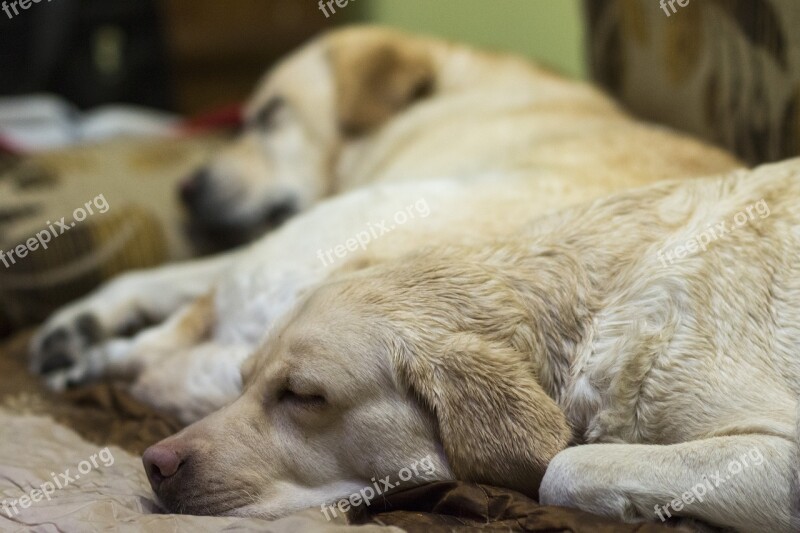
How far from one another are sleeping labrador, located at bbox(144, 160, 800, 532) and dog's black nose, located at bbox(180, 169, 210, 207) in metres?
1.95

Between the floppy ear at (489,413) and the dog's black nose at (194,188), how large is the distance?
7.25 ft

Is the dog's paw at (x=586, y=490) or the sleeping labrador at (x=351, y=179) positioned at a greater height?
the sleeping labrador at (x=351, y=179)

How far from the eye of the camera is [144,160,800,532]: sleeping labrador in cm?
Answer: 135

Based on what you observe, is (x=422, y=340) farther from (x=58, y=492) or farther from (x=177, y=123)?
(x=177, y=123)

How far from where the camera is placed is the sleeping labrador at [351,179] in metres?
2.04

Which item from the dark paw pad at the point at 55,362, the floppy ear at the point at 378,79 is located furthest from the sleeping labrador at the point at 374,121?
the dark paw pad at the point at 55,362

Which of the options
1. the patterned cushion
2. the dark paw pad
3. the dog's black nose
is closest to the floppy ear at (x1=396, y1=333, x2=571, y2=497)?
the dark paw pad

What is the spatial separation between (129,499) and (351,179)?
203 cm

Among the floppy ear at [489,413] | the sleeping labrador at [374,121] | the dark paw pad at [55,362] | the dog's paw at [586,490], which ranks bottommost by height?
the dark paw pad at [55,362]

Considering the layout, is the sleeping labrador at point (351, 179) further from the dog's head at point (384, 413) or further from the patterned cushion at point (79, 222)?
the dog's head at point (384, 413)

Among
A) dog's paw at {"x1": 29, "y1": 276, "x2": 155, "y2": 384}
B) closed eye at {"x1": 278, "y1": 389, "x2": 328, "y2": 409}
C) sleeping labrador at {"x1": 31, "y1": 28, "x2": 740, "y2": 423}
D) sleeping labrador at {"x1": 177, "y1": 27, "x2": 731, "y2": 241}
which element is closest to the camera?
closed eye at {"x1": 278, "y1": 389, "x2": 328, "y2": 409}

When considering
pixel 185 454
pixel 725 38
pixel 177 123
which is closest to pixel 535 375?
pixel 185 454

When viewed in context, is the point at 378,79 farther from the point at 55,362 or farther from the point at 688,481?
the point at 688,481

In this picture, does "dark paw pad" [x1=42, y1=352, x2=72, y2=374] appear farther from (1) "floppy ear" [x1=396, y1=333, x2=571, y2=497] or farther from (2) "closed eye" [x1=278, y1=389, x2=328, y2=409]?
(1) "floppy ear" [x1=396, y1=333, x2=571, y2=497]
